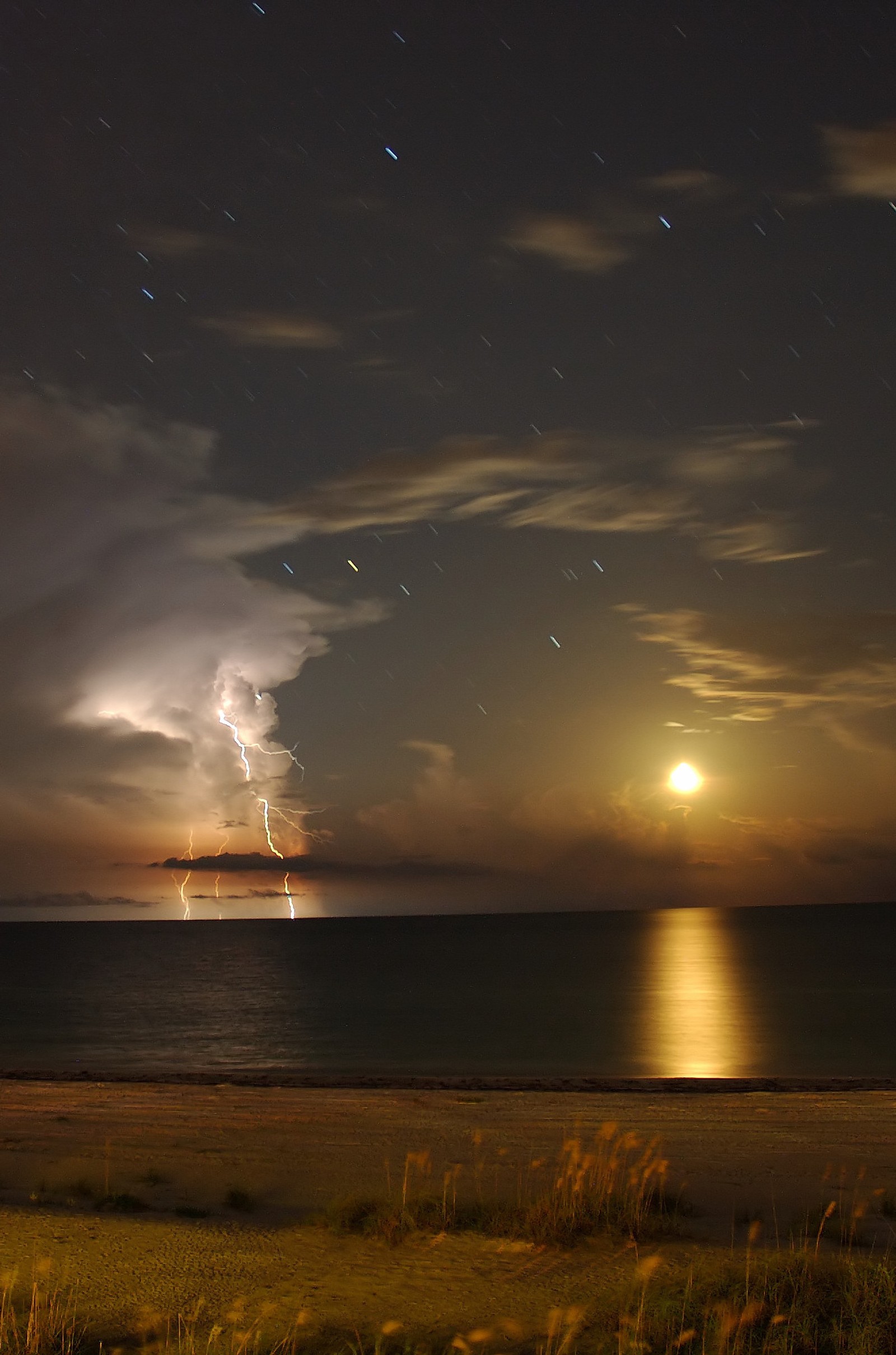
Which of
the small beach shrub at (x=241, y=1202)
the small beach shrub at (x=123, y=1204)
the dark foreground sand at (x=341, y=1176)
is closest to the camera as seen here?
the dark foreground sand at (x=341, y=1176)

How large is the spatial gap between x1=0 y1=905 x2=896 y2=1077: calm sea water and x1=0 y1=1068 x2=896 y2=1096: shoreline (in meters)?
3.16

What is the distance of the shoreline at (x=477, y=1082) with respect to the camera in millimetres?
30172

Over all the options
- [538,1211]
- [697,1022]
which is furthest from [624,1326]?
[697,1022]

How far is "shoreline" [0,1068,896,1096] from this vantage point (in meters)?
30.2

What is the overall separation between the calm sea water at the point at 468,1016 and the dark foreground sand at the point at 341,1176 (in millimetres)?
15817

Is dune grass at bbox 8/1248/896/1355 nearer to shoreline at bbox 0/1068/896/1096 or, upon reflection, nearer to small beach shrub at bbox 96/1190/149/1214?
small beach shrub at bbox 96/1190/149/1214

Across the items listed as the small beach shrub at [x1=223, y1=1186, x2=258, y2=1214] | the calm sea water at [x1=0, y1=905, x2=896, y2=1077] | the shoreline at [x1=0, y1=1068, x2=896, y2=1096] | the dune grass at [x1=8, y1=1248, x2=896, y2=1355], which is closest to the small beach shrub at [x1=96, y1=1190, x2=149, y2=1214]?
the small beach shrub at [x1=223, y1=1186, x2=258, y2=1214]

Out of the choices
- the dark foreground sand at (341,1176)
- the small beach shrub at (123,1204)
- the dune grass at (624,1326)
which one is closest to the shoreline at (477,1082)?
the dark foreground sand at (341,1176)

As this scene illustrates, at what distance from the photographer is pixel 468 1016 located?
2515 inches

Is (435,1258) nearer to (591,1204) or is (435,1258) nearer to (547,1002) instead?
(591,1204)

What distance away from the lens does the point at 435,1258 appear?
30.7 feet

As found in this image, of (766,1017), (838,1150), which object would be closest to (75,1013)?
(766,1017)

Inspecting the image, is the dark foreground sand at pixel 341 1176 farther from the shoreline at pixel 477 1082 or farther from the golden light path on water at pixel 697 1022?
the golden light path on water at pixel 697 1022

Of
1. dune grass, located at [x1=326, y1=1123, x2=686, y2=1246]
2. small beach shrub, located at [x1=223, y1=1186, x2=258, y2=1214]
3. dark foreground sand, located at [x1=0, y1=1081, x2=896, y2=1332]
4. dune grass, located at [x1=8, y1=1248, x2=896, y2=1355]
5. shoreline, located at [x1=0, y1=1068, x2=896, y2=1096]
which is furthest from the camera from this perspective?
shoreline, located at [x1=0, y1=1068, x2=896, y2=1096]
